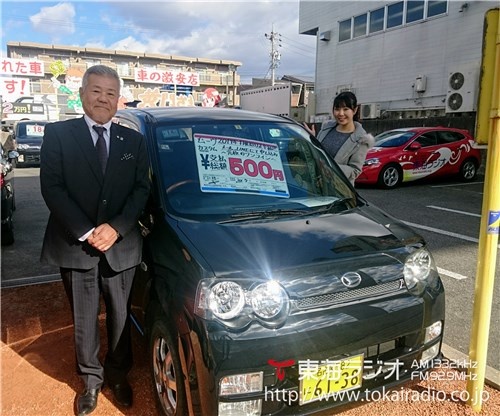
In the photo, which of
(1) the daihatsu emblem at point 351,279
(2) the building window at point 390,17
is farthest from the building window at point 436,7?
(1) the daihatsu emblem at point 351,279

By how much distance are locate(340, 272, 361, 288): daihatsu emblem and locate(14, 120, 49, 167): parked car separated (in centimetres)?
1534

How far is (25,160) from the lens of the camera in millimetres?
15219

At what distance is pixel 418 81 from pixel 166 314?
52.2ft

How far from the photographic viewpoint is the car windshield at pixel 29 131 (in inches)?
619

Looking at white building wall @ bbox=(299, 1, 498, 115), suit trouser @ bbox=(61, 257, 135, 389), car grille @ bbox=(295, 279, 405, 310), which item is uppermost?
white building wall @ bbox=(299, 1, 498, 115)

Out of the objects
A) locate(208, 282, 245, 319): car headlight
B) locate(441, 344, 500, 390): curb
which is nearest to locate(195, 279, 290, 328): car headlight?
locate(208, 282, 245, 319): car headlight

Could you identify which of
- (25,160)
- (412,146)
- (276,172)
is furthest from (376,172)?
(25,160)

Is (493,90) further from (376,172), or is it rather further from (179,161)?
(376,172)

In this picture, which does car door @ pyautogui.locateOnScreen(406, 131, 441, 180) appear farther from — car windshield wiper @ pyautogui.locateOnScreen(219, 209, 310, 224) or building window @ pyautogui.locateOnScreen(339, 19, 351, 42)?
building window @ pyautogui.locateOnScreen(339, 19, 351, 42)

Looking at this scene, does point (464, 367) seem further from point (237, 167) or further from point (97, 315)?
point (97, 315)

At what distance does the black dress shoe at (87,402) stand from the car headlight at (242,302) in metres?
1.07

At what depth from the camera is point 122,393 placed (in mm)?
2459

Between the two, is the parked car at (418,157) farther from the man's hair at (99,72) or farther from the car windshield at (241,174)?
the man's hair at (99,72)

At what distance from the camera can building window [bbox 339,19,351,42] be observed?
62.3ft
